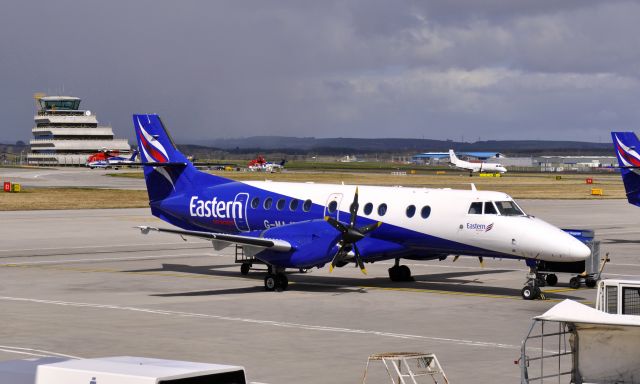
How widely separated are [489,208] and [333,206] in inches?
213

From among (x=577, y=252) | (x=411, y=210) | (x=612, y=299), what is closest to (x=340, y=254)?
(x=411, y=210)

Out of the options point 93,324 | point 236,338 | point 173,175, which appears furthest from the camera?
Result: point 173,175

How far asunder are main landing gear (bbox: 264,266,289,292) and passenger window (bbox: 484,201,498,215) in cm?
663

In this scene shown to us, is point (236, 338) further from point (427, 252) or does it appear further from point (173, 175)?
point (173, 175)

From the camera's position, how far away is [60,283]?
3344 centimetres

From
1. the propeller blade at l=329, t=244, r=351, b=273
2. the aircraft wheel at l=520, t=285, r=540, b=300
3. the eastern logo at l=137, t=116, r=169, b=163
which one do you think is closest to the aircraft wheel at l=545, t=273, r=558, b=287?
the aircraft wheel at l=520, t=285, r=540, b=300

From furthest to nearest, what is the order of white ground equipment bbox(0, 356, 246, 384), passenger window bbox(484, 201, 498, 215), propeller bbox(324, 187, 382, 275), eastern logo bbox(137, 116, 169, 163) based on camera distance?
eastern logo bbox(137, 116, 169, 163) < passenger window bbox(484, 201, 498, 215) < propeller bbox(324, 187, 382, 275) < white ground equipment bbox(0, 356, 246, 384)

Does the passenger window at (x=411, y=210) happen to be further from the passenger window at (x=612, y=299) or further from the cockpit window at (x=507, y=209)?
the passenger window at (x=612, y=299)

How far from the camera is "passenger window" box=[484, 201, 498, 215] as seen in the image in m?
30.7

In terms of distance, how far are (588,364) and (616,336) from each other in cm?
56

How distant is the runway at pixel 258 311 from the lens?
20.8 meters

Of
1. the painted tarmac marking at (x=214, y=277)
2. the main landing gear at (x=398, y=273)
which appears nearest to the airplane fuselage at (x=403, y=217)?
the painted tarmac marking at (x=214, y=277)

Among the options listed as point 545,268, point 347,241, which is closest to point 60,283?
point 347,241

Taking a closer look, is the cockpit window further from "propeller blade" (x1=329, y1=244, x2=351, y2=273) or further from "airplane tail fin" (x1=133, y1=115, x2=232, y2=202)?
"airplane tail fin" (x1=133, y1=115, x2=232, y2=202)
